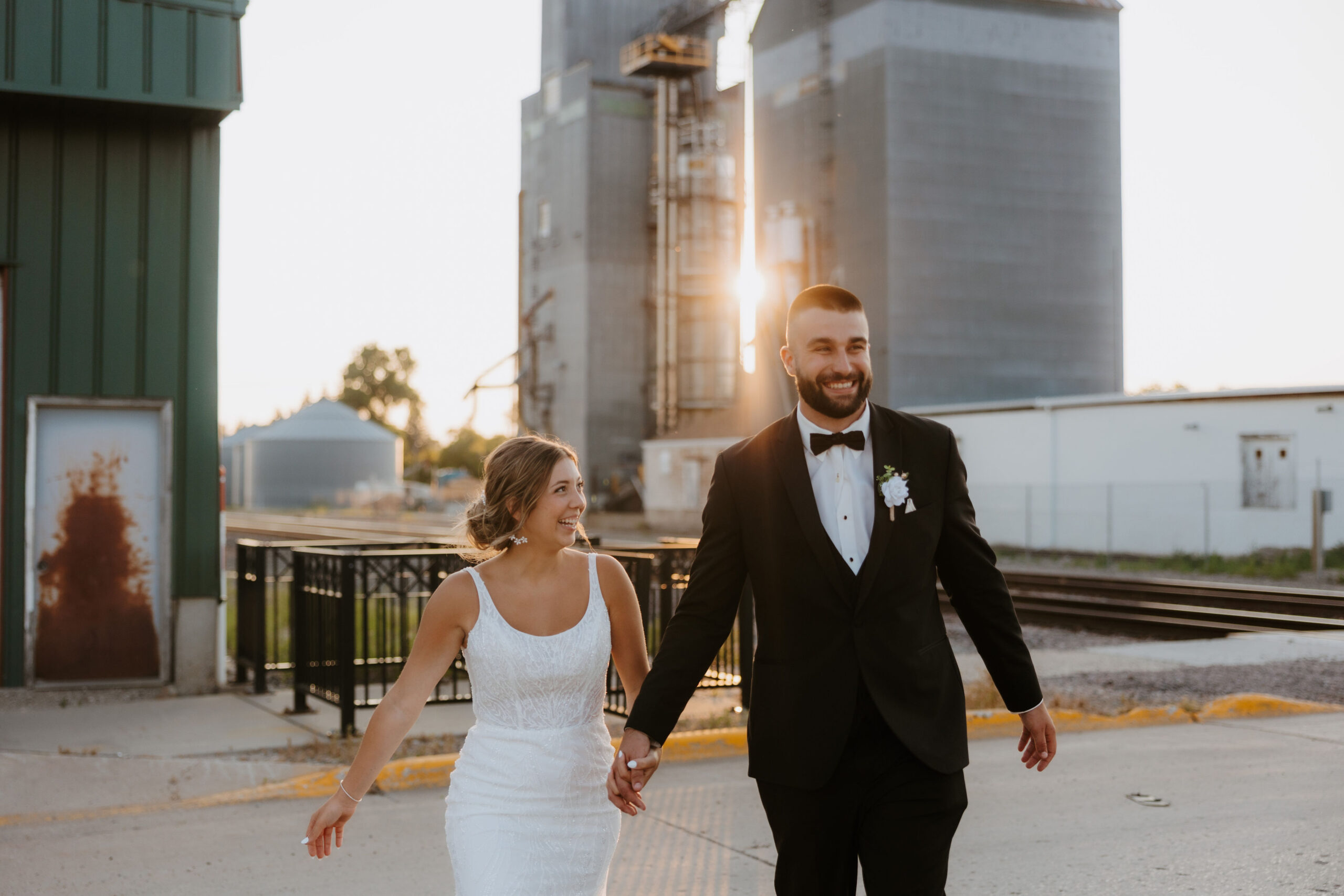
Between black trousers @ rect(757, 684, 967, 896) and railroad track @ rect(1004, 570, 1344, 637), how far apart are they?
513 inches

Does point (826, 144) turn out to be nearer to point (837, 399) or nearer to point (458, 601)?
point (837, 399)

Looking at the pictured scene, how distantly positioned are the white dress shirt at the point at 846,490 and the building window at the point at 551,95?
188 ft

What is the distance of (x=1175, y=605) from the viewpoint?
18.2 m

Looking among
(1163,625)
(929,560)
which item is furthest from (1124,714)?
(1163,625)

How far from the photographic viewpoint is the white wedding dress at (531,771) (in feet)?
11.2

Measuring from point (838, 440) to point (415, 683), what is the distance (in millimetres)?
1337

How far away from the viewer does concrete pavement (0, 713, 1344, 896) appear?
A: 17.4 feet

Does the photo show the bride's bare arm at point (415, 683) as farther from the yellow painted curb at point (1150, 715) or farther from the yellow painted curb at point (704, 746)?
the yellow painted curb at point (1150, 715)

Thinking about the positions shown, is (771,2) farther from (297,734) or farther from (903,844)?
(903,844)

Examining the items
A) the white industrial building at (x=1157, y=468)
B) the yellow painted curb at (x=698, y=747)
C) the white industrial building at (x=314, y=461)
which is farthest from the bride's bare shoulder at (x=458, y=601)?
the white industrial building at (x=314, y=461)

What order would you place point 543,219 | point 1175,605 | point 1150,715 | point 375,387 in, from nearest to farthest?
1. point 1150,715
2. point 1175,605
3. point 543,219
4. point 375,387

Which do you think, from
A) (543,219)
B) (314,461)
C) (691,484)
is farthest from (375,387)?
(691,484)

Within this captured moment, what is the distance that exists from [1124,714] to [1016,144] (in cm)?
3528

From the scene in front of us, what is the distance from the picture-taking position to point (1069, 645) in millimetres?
13961
